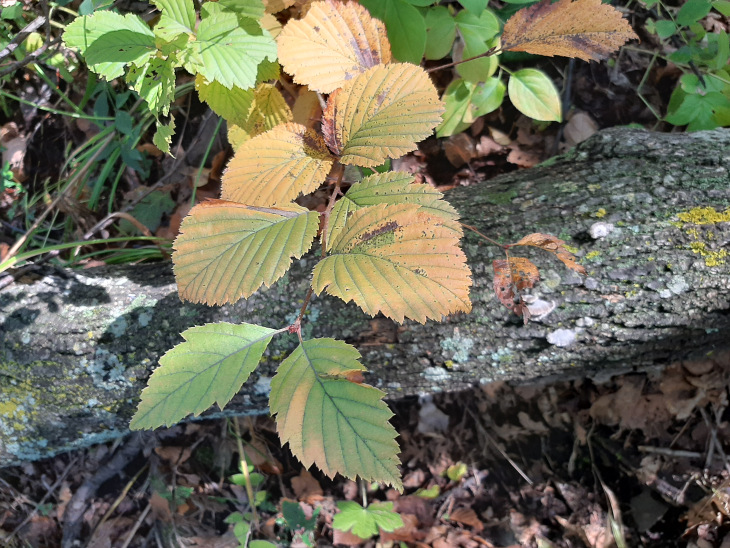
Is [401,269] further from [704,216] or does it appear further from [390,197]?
[704,216]

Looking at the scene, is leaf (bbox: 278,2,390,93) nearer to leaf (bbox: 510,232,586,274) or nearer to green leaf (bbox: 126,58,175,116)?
green leaf (bbox: 126,58,175,116)

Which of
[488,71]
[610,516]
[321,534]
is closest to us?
[488,71]

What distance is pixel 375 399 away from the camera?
83 cm

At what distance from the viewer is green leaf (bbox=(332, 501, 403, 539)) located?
170 cm

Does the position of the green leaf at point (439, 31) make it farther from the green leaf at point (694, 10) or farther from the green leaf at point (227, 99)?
the green leaf at point (694, 10)

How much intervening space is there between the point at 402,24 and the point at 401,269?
0.82 metres

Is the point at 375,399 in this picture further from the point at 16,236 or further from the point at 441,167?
the point at 16,236

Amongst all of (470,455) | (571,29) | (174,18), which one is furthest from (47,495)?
(571,29)

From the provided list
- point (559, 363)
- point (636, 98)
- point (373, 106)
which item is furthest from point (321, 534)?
point (636, 98)

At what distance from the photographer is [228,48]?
110 centimetres

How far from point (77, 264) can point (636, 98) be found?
90.4 inches

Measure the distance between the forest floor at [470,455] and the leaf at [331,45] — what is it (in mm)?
667

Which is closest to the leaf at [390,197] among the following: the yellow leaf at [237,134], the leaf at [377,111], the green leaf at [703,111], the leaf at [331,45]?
the leaf at [377,111]

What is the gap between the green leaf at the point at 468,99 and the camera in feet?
5.41
